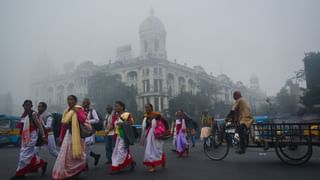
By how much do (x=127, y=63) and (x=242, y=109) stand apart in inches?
2463

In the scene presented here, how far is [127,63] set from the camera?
69.4 metres

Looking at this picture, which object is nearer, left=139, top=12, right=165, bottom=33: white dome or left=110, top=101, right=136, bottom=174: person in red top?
left=110, top=101, right=136, bottom=174: person in red top

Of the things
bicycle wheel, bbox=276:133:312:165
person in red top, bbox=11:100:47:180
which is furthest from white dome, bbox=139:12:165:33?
person in red top, bbox=11:100:47:180

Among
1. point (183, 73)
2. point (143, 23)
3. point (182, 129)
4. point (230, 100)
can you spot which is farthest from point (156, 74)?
point (182, 129)

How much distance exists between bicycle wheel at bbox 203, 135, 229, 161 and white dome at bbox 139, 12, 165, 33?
65.7 m

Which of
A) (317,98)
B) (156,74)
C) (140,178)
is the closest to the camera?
(140,178)

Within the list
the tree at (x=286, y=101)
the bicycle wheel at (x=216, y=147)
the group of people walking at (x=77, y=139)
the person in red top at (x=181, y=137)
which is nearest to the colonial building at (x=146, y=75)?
the tree at (x=286, y=101)

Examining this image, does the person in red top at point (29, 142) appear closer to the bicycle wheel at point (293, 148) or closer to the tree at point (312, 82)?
the bicycle wheel at point (293, 148)

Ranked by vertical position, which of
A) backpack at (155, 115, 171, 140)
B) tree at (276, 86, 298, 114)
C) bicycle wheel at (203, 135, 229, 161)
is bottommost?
bicycle wheel at (203, 135, 229, 161)

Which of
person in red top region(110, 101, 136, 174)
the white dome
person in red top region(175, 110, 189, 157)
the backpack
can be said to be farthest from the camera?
the white dome

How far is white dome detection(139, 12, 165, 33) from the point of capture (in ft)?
240

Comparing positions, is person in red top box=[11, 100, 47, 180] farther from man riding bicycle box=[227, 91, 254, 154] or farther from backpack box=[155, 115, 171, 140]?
man riding bicycle box=[227, 91, 254, 154]

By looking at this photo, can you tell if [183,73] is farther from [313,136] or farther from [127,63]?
[313,136]

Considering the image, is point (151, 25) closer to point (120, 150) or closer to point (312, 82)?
point (312, 82)
